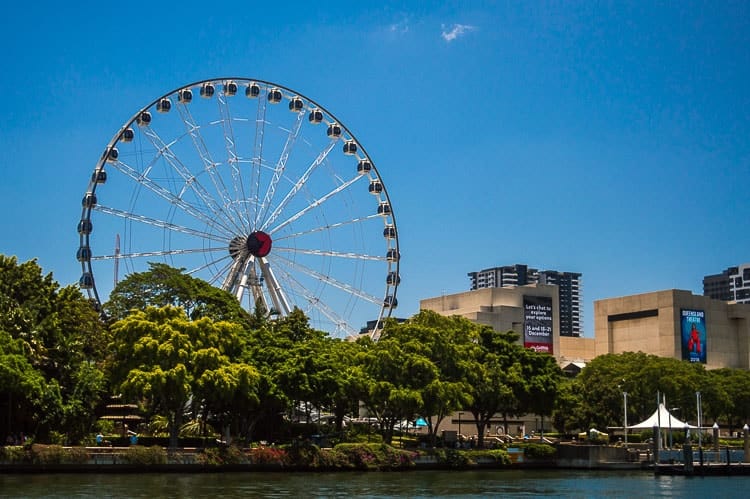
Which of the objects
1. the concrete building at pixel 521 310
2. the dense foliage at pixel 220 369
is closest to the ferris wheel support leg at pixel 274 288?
the dense foliage at pixel 220 369

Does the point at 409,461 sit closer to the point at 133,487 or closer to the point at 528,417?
the point at 133,487

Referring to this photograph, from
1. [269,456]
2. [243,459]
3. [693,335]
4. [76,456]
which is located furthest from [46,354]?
[693,335]

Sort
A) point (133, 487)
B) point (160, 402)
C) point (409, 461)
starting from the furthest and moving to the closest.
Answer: point (409, 461), point (160, 402), point (133, 487)

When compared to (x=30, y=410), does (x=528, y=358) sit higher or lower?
higher

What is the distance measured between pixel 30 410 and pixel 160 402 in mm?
8695

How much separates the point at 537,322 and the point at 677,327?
1965 cm

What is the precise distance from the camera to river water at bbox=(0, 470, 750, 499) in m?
54.2

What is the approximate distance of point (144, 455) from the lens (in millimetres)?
68812

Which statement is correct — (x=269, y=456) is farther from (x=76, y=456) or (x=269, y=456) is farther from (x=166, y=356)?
(x=76, y=456)

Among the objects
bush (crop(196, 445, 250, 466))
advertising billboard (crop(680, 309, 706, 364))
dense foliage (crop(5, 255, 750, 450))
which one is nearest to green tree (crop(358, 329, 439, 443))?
dense foliage (crop(5, 255, 750, 450))

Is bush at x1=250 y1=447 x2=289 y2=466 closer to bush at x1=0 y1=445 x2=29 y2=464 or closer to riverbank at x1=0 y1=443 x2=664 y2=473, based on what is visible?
riverbank at x1=0 y1=443 x2=664 y2=473

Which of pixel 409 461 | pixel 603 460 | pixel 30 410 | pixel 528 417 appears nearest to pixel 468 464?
pixel 409 461

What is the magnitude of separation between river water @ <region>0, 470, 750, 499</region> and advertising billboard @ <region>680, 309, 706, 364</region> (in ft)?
253

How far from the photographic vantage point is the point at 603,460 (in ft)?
292
